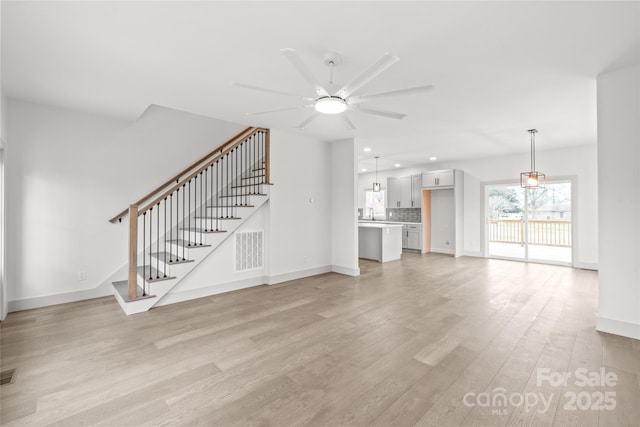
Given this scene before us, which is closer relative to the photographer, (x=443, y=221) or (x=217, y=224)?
(x=217, y=224)

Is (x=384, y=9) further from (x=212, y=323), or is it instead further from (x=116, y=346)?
(x=116, y=346)

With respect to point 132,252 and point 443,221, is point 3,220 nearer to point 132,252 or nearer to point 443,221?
point 132,252

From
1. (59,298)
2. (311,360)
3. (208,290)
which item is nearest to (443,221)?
(208,290)

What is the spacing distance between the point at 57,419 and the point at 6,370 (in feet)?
3.57

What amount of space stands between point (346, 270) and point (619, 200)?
4113 mm

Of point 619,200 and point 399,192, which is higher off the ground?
point 399,192

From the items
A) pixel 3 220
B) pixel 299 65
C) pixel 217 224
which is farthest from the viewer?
pixel 217 224

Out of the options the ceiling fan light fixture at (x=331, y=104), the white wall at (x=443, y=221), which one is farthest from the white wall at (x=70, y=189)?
the white wall at (x=443, y=221)

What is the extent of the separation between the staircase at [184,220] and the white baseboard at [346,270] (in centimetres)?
210

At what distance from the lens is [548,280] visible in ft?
18.0

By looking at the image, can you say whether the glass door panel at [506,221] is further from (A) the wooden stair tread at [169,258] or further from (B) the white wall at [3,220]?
(B) the white wall at [3,220]

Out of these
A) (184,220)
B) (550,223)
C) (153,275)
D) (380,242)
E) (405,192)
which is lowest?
(153,275)

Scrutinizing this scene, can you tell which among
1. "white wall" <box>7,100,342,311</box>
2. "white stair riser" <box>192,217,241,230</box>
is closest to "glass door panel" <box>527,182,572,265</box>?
"white wall" <box>7,100,342,311</box>

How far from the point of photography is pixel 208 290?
14.9 feet
